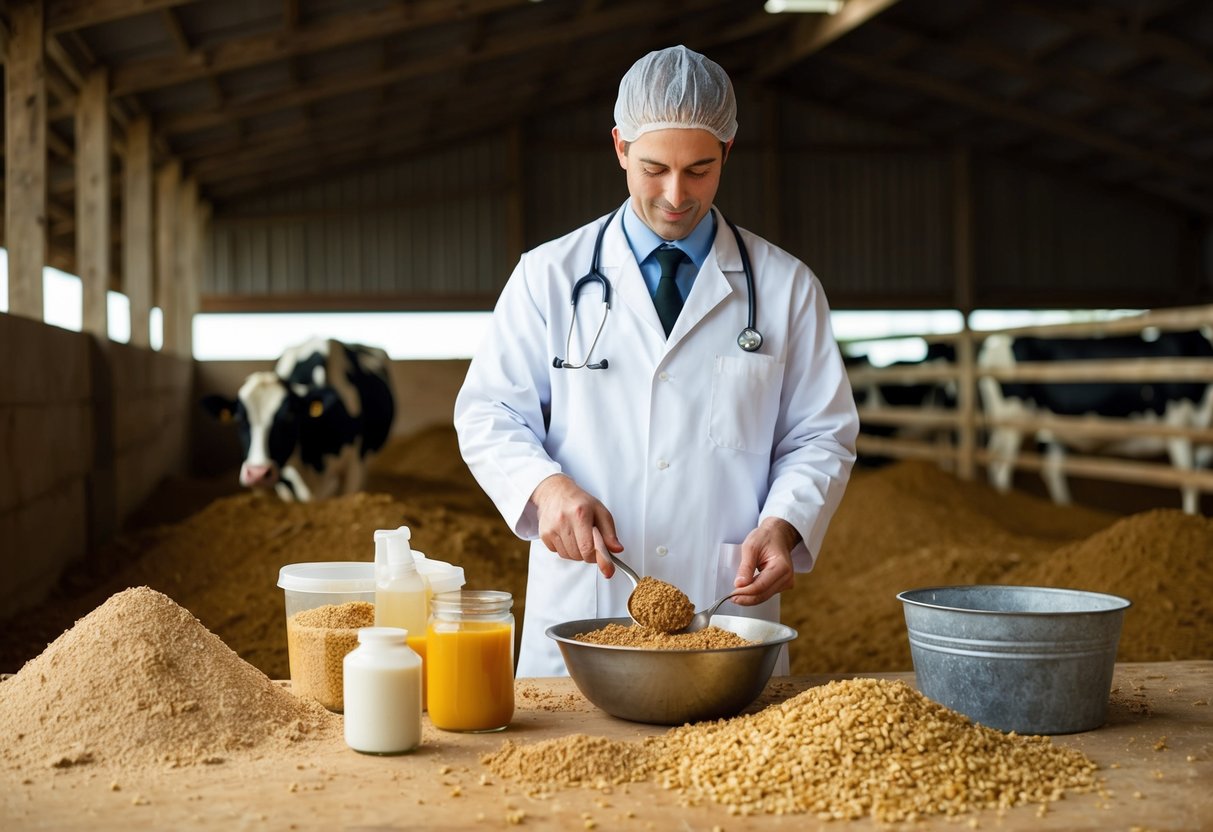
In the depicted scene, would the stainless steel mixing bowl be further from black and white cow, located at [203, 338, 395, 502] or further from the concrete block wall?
black and white cow, located at [203, 338, 395, 502]

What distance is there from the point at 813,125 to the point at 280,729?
13966mm

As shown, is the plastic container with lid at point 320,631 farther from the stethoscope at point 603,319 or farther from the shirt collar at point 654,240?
the shirt collar at point 654,240

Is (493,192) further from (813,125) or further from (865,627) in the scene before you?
(865,627)

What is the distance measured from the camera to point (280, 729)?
1.70 m

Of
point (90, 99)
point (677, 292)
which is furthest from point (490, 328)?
point (90, 99)

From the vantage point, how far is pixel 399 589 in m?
A: 1.76

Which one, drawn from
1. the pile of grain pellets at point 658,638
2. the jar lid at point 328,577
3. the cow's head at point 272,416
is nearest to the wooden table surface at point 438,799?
the pile of grain pellets at point 658,638

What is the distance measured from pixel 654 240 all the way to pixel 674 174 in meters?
0.26

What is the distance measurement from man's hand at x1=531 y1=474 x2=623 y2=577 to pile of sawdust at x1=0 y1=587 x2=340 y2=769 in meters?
0.47

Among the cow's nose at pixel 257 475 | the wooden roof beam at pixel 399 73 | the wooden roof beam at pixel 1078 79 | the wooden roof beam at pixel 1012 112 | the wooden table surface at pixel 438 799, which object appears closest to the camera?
the wooden table surface at pixel 438 799

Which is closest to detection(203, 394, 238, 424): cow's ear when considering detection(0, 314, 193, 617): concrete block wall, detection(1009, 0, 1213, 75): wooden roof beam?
detection(0, 314, 193, 617): concrete block wall

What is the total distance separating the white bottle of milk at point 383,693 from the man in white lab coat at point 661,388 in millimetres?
687

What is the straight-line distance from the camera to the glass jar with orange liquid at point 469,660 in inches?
66.5

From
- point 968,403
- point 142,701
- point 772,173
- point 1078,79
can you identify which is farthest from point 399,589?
point 772,173
